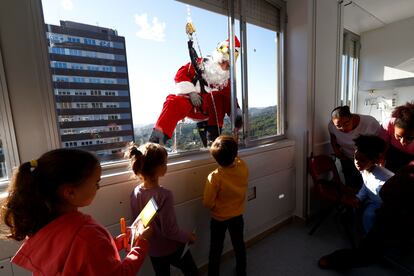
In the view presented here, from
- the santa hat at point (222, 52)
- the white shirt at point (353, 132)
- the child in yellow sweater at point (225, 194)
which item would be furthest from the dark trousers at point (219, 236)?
the white shirt at point (353, 132)

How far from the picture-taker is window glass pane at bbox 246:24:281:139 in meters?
1.96

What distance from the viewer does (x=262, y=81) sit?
2.07 metres

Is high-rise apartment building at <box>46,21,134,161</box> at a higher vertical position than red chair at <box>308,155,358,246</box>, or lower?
higher

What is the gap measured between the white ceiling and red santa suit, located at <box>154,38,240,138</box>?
173 cm

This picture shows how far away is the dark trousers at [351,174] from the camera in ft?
6.96

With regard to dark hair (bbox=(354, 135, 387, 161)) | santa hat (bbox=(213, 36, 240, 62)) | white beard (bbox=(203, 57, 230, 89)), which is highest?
santa hat (bbox=(213, 36, 240, 62))

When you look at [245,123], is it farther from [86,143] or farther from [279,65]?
[86,143]

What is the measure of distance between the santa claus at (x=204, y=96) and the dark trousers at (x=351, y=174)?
3.99 feet

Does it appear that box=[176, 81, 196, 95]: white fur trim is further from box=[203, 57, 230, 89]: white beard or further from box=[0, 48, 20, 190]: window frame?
box=[0, 48, 20, 190]: window frame

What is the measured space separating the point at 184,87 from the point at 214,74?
13.1 inches

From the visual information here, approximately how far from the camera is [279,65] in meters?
2.18

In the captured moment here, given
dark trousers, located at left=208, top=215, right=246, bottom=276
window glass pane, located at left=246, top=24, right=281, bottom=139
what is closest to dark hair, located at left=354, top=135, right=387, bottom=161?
window glass pane, located at left=246, top=24, right=281, bottom=139

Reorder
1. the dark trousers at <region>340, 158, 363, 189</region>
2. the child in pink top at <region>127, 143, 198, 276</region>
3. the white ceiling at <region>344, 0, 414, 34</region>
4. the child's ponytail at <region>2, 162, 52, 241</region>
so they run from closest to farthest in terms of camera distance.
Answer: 1. the child's ponytail at <region>2, 162, 52, 241</region>
2. the child in pink top at <region>127, 143, 198, 276</region>
3. the dark trousers at <region>340, 158, 363, 189</region>
4. the white ceiling at <region>344, 0, 414, 34</region>

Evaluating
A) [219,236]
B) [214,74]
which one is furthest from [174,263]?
[214,74]
